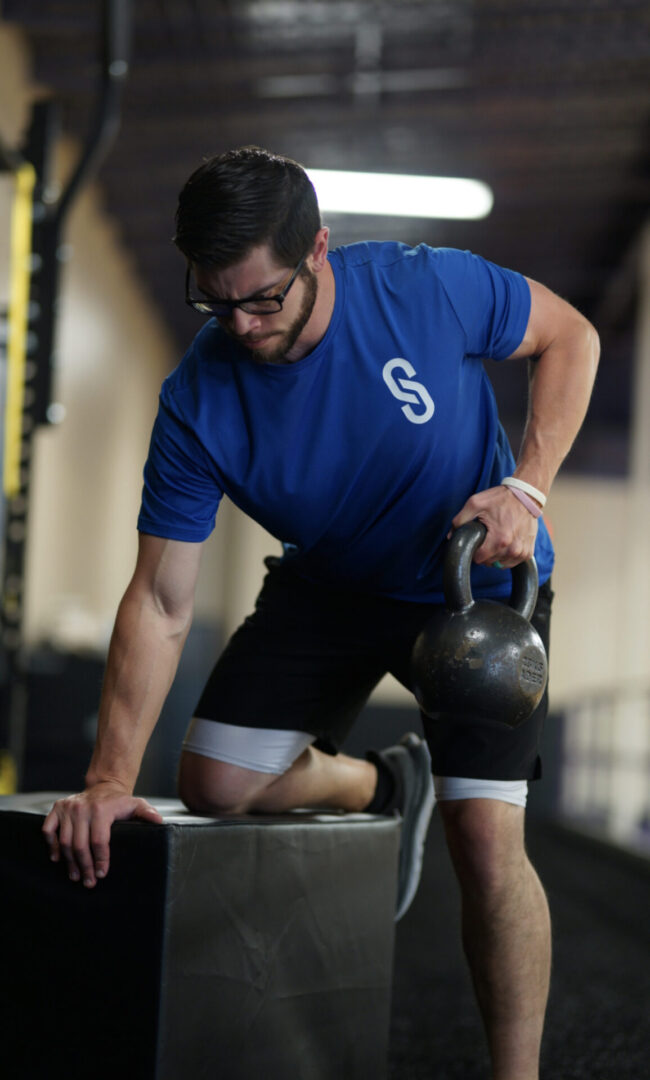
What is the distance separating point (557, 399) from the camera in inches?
64.4

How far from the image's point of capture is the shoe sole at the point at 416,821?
2.13 metres

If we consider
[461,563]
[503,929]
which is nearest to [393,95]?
[461,563]

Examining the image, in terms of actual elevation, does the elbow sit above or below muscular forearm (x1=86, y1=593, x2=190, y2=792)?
above

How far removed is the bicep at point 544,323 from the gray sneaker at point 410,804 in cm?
84

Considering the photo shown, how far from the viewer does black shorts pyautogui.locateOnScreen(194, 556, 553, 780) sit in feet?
5.93

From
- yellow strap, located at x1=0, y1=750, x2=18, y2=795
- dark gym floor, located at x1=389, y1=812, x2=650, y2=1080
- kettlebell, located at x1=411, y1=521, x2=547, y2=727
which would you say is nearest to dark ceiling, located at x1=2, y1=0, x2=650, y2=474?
yellow strap, located at x1=0, y1=750, x2=18, y2=795

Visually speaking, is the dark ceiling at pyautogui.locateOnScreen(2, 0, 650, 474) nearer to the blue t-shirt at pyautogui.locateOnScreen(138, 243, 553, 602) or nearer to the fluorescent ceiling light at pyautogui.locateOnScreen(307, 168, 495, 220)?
the fluorescent ceiling light at pyautogui.locateOnScreen(307, 168, 495, 220)

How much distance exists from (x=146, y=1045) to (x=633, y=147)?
591 cm

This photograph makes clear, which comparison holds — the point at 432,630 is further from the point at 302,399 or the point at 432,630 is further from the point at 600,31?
the point at 600,31

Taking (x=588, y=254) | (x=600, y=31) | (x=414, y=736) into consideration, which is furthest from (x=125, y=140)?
(x=414, y=736)

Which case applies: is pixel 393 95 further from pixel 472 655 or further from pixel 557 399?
pixel 472 655

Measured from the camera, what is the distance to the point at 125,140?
19.5 ft

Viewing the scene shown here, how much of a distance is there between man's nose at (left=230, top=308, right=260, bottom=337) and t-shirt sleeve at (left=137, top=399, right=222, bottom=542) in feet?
0.64

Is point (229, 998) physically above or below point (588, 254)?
below
